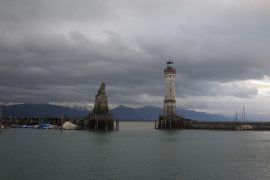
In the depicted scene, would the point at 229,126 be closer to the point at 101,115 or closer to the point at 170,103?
the point at 170,103

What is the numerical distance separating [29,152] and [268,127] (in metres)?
117

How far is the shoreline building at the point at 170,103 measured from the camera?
478 feet

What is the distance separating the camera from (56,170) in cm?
4809

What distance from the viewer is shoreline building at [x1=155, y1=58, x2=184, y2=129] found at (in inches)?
5734

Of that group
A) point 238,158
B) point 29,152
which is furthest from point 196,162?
point 29,152

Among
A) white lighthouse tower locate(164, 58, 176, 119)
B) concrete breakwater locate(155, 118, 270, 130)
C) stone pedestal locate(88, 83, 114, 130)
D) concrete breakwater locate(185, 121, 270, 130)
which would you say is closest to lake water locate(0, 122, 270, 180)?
stone pedestal locate(88, 83, 114, 130)

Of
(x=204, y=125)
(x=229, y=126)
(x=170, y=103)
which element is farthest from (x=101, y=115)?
(x=229, y=126)

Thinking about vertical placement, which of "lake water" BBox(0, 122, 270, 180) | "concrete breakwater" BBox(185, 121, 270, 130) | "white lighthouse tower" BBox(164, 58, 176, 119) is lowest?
"lake water" BBox(0, 122, 270, 180)

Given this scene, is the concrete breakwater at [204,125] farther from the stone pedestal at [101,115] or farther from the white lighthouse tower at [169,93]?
the stone pedestal at [101,115]

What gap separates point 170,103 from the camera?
146m

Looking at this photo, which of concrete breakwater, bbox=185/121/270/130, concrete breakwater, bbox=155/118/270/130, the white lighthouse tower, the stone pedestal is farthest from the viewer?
concrete breakwater, bbox=185/121/270/130

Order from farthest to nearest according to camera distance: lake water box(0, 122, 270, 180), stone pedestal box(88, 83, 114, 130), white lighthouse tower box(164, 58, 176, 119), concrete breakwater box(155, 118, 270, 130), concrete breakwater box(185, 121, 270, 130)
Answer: concrete breakwater box(185, 121, 270, 130) < concrete breakwater box(155, 118, 270, 130) < white lighthouse tower box(164, 58, 176, 119) < stone pedestal box(88, 83, 114, 130) < lake water box(0, 122, 270, 180)

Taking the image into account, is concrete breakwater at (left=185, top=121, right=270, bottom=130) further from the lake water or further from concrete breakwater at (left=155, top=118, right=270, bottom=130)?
the lake water

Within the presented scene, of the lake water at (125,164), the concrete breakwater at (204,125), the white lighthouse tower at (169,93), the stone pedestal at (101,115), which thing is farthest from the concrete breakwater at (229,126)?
the lake water at (125,164)
